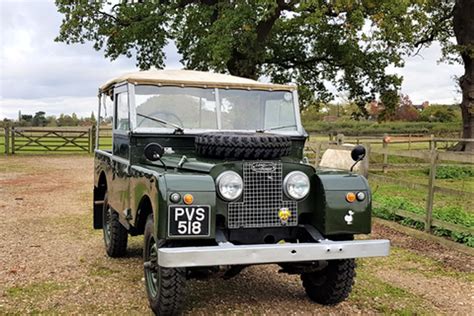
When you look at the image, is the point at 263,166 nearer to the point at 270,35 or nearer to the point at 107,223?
the point at 107,223

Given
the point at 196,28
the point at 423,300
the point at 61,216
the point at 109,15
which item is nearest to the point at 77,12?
the point at 109,15

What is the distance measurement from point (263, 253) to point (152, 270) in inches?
46.8

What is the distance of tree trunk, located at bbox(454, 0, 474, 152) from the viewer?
22625mm

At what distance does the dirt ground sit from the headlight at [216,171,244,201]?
118 centimetres

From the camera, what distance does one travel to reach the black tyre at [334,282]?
195 inches

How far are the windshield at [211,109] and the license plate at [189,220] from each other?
1670 millimetres

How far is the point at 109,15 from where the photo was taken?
68.7 ft

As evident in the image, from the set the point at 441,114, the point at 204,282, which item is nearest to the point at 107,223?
the point at 204,282

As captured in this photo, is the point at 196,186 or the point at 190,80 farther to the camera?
the point at 190,80

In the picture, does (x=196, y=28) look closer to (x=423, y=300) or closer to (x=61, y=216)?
(x=61, y=216)

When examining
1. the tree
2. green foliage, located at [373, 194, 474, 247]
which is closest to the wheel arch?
green foliage, located at [373, 194, 474, 247]

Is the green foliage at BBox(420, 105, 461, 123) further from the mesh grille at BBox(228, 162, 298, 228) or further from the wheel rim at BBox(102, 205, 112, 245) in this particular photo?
the mesh grille at BBox(228, 162, 298, 228)

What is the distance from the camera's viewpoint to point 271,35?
69.3 feet

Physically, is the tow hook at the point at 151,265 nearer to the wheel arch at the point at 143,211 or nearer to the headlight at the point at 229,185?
the wheel arch at the point at 143,211
